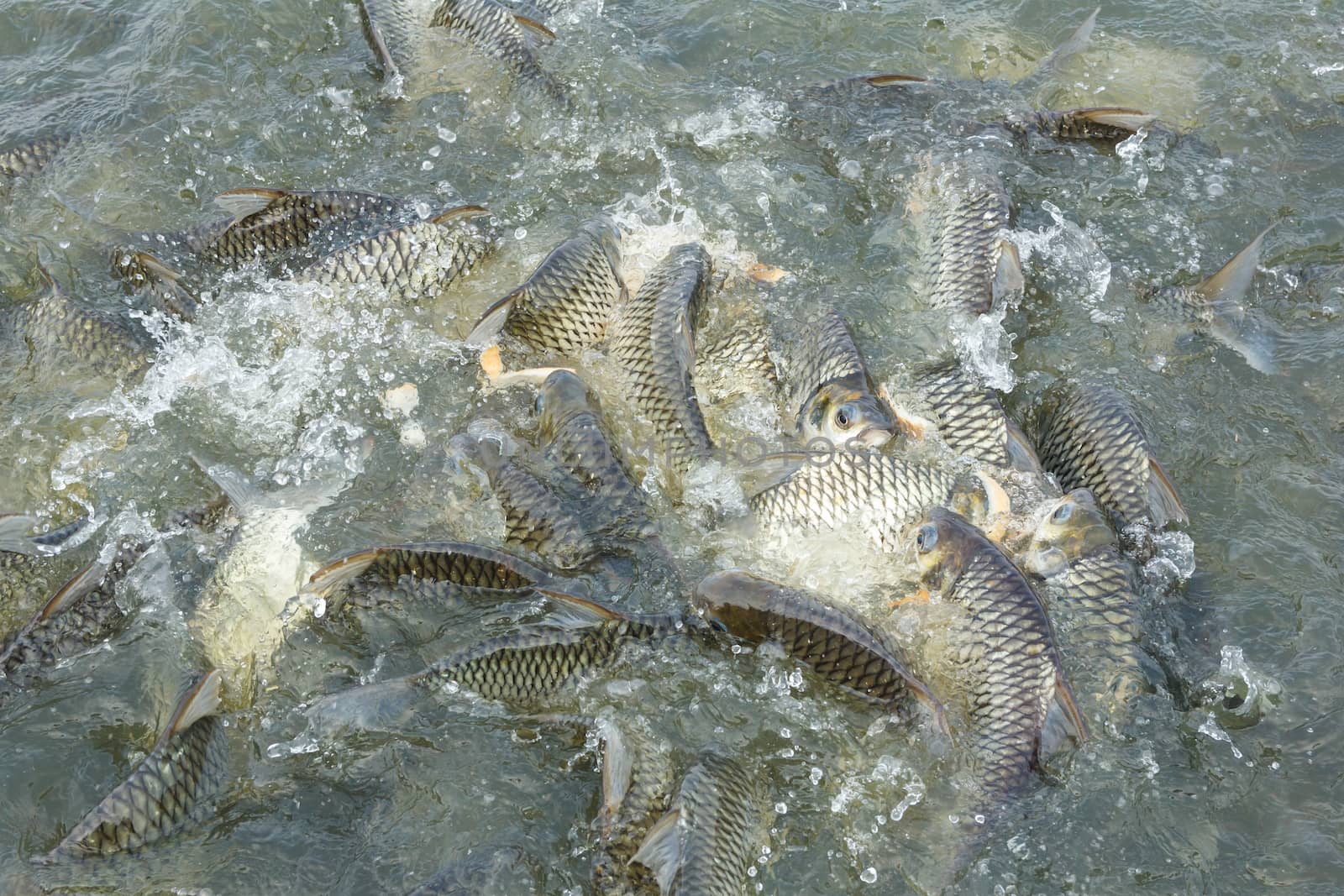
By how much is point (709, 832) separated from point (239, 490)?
262 centimetres

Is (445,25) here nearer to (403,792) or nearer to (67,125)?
(67,125)

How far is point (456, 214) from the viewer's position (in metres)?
5.61

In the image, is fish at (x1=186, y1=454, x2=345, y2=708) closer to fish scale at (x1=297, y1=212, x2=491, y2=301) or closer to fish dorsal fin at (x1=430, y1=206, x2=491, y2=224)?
fish scale at (x1=297, y1=212, x2=491, y2=301)

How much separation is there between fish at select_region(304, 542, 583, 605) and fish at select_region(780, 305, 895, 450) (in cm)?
147

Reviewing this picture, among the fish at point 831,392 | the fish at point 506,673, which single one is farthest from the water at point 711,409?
the fish at point 831,392

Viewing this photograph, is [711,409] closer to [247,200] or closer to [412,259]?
[412,259]

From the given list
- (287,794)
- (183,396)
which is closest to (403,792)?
(287,794)

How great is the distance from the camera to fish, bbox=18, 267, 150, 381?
5.15 metres

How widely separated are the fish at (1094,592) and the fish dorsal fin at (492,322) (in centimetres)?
278

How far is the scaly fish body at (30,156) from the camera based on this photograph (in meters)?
6.32

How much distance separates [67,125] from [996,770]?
6827mm

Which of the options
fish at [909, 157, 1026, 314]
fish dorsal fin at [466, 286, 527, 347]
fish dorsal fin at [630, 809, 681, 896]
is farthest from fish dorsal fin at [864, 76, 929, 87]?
fish dorsal fin at [630, 809, 681, 896]

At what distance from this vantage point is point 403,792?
148 inches

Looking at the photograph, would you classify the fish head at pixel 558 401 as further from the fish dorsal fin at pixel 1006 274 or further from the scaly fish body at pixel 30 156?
the scaly fish body at pixel 30 156
